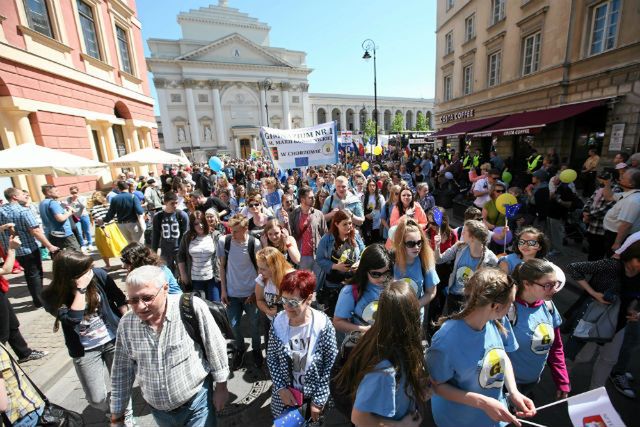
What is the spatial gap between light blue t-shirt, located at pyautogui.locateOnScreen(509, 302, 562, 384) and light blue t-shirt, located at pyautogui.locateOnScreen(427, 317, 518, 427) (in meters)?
0.51

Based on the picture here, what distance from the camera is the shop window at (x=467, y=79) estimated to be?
61.8ft

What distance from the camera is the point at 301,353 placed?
218 cm

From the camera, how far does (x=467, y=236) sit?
10.9 feet

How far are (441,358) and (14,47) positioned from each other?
40.0 feet

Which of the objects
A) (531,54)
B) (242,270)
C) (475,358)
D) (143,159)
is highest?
(531,54)

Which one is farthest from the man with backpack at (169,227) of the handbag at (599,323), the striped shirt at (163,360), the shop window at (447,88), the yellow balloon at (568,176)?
the shop window at (447,88)

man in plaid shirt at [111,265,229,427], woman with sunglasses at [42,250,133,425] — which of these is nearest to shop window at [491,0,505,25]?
man in plaid shirt at [111,265,229,427]

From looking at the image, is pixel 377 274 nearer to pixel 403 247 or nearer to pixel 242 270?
pixel 403 247

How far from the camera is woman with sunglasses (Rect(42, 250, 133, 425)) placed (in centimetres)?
251

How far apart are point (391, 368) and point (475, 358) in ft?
1.91

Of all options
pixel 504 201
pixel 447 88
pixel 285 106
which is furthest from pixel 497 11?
pixel 285 106

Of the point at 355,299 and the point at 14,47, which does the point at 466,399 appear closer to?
the point at 355,299

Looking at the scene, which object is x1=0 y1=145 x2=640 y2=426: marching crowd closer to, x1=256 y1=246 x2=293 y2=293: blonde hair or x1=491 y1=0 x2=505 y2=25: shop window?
x1=256 y1=246 x2=293 y2=293: blonde hair

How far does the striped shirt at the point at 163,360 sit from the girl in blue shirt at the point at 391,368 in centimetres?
109
